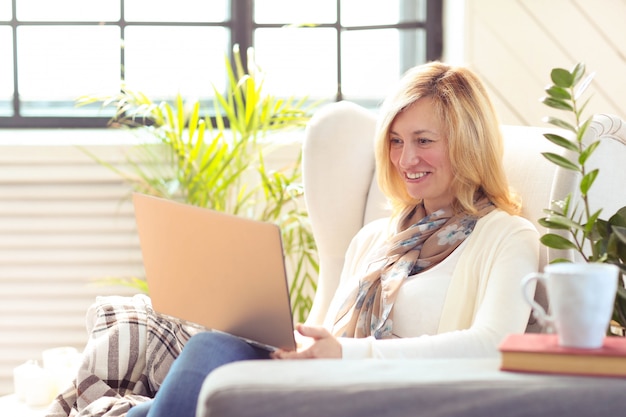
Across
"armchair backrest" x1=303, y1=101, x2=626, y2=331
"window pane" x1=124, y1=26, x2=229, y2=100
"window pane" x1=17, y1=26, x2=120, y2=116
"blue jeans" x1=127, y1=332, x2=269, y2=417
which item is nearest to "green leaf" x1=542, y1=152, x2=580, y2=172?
"blue jeans" x1=127, y1=332, x2=269, y2=417

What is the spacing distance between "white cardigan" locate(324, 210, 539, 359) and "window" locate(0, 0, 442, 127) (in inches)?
66.9

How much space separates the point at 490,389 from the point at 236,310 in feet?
1.82

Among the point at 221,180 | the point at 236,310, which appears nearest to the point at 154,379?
the point at 236,310

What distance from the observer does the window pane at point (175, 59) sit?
3604 mm

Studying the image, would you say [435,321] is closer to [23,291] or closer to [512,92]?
[512,92]

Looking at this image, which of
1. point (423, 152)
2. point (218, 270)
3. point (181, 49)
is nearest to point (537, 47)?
point (181, 49)

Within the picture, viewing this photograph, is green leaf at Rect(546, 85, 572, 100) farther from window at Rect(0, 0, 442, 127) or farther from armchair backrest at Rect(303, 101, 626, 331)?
window at Rect(0, 0, 442, 127)

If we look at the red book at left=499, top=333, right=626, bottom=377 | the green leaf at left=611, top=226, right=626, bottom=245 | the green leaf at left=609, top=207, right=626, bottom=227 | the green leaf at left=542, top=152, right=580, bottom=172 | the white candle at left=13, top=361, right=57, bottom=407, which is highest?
the green leaf at left=542, top=152, right=580, bottom=172

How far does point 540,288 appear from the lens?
188 cm

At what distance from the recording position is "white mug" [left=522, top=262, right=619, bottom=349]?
115 centimetres

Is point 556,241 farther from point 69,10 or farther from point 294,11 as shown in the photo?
point 69,10

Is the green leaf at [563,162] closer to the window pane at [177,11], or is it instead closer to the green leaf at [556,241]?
the green leaf at [556,241]

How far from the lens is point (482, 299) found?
181 cm

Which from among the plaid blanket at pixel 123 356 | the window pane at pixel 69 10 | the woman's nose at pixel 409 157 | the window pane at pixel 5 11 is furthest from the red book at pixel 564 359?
the window pane at pixel 5 11
